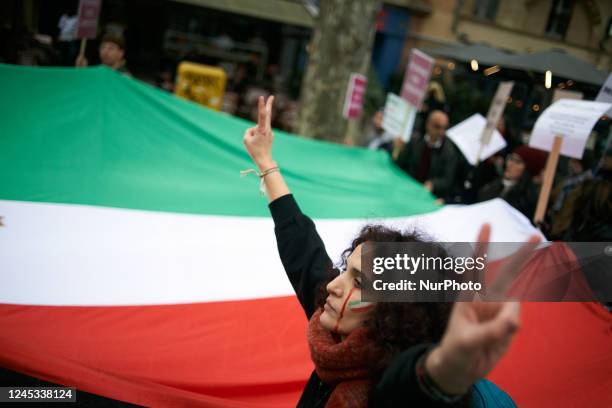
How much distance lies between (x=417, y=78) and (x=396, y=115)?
0.45m

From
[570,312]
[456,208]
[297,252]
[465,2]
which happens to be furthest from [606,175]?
[465,2]

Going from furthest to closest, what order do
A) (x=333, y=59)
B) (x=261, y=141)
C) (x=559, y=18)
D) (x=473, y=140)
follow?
1. (x=559, y=18)
2. (x=333, y=59)
3. (x=473, y=140)
4. (x=261, y=141)

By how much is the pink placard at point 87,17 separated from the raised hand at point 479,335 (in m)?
4.64

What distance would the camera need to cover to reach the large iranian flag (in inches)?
82.0

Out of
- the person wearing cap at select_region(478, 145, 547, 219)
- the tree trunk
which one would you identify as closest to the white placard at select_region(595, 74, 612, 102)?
the person wearing cap at select_region(478, 145, 547, 219)

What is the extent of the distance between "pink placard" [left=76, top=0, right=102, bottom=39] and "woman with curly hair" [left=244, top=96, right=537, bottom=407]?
3.52 m

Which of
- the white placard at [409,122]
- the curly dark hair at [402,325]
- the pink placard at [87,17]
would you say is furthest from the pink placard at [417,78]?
the curly dark hair at [402,325]

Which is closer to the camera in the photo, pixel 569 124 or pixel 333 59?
pixel 569 124

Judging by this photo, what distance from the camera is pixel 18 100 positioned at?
3.31 meters

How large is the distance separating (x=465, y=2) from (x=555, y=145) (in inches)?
627

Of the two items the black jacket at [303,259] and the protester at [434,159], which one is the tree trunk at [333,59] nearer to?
the protester at [434,159]

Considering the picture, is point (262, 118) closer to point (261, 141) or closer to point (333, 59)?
point (261, 141)

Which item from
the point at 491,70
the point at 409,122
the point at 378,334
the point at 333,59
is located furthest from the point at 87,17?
the point at 491,70

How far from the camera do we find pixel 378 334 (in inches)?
52.7
